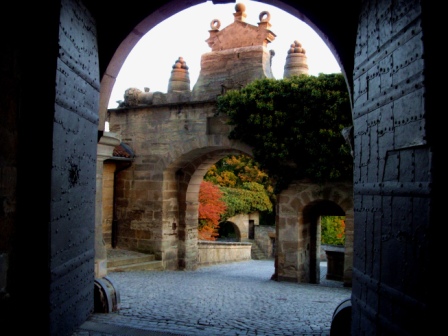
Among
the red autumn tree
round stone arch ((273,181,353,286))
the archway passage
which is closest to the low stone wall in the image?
the red autumn tree

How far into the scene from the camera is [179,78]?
11016mm

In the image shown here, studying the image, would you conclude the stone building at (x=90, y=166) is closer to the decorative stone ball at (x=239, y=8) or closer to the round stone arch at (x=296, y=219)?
the round stone arch at (x=296, y=219)

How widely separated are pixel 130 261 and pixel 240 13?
6.44 meters

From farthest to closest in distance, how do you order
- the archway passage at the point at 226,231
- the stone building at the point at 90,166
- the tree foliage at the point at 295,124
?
1. the archway passage at the point at 226,231
2. the tree foliage at the point at 295,124
3. the stone building at the point at 90,166

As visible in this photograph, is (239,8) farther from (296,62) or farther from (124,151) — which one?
(124,151)

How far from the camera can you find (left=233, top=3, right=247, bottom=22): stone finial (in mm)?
10695

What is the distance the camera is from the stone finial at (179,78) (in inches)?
431

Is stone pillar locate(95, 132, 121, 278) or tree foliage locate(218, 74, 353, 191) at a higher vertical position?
tree foliage locate(218, 74, 353, 191)

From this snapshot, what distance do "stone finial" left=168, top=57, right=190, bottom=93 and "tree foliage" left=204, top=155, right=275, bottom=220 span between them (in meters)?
10.1

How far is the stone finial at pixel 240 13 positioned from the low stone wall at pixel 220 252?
7.22 metres

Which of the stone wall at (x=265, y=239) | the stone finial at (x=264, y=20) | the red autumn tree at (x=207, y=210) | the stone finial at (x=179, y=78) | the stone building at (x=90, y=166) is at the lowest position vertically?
the stone wall at (x=265, y=239)

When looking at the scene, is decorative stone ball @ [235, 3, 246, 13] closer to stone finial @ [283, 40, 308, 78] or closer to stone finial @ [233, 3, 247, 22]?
stone finial @ [233, 3, 247, 22]

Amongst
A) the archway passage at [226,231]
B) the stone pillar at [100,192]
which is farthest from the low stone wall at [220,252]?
the stone pillar at [100,192]

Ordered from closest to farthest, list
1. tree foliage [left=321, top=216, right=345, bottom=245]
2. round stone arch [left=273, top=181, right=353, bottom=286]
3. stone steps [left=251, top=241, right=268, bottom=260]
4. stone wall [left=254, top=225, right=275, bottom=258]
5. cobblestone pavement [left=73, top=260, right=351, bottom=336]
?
cobblestone pavement [left=73, top=260, right=351, bottom=336] < round stone arch [left=273, top=181, right=353, bottom=286] < stone steps [left=251, top=241, right=268, bottom=260] < stone wall [left=254, top=225, right=275, bottom=258] < tree foliage [left=321, top=216, right=345, bottom=245]
